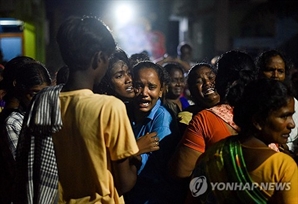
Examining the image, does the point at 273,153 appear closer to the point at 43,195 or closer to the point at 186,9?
the point at 43,195

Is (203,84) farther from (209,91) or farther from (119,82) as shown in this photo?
(119,82)

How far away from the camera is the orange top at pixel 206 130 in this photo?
11.1ft

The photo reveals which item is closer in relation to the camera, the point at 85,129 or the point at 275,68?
the point at 85,129

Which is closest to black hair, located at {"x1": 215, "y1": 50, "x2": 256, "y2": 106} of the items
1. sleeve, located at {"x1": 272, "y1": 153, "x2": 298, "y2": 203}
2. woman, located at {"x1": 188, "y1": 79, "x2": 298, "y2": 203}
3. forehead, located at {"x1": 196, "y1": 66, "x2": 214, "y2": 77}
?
A: woman, located at {"x1": 188, "y1": 79, "x2": 298, "y2": 203}

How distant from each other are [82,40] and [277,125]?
3.46ft

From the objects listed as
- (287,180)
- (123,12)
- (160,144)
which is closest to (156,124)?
(160,144)

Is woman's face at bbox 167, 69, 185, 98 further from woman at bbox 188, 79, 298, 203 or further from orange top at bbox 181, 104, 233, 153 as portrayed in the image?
woman at bbox 188, 79, 298, 203

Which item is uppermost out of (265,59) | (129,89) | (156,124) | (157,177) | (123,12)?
(123,12)

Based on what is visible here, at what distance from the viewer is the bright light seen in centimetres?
2731

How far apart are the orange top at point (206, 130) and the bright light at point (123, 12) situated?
23.8m

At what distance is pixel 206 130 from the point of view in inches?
134

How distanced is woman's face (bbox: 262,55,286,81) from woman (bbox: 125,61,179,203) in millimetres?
1142

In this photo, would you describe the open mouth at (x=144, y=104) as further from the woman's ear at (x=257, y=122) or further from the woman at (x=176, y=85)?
the woman at (x=176, y=85)

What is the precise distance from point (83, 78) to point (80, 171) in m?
0.47
